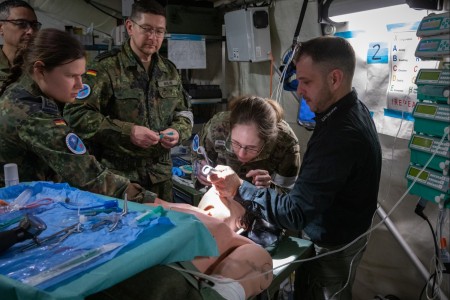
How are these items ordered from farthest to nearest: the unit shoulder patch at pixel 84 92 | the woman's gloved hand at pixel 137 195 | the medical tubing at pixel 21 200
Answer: the unit shoulder patch at pixel 84 92
the woman's gloved hand at pixel 137 195
the medical tubing at pixel 21 200

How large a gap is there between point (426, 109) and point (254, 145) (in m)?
0.88

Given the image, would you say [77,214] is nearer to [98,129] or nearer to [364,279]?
[98,129]

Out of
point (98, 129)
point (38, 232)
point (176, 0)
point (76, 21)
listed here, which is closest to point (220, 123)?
point (98, 129)

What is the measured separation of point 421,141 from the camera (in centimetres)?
130

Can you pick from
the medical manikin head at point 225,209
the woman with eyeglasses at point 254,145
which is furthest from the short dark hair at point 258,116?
the medical manikin head at point 225,209

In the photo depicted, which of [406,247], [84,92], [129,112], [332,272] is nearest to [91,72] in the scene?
[84,92]

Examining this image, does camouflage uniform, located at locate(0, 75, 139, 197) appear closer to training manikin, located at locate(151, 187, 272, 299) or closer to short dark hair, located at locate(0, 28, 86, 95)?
short dark hair, located at locate(0, 28, 86, 95)

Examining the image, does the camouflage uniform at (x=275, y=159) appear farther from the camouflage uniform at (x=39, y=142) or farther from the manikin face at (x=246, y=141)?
the camouflage uniform at (x=39, y=142)

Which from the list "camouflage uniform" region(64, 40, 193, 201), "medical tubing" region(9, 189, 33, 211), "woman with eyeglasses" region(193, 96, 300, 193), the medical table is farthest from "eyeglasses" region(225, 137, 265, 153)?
"medical tubing" region(9, 189, 33, 211)

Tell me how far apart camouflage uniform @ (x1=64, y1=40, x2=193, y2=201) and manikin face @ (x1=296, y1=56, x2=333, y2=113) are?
1.02 metres

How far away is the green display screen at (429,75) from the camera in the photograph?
120 cm

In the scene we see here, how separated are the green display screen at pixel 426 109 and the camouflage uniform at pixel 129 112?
1428 millimetres

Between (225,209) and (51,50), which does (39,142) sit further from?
(225,209)

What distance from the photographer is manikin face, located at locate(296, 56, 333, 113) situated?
1.49m
